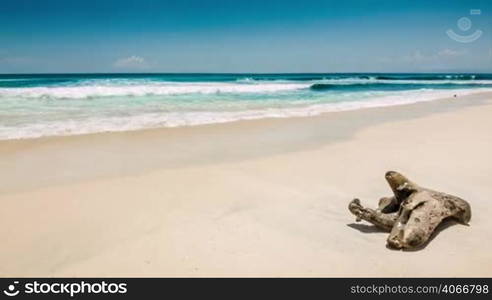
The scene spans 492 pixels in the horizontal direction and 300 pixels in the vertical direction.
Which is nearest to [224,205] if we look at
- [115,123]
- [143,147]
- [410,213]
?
[410,213]

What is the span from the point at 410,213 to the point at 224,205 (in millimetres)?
1733

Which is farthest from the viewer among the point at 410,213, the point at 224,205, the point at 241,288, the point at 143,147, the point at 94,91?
the point at 94,91

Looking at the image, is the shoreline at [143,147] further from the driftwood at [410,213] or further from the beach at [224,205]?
the driftwood at [410,213]

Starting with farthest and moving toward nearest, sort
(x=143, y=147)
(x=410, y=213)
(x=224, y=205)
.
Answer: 1. (x=143, y=147)
2. (x=224, y=205)
3. (x=410, y=213)

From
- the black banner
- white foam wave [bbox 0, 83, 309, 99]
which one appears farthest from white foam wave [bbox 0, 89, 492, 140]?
white foam wave [bbox 0, 83, 309, 99]

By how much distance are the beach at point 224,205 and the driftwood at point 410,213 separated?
0.32ft

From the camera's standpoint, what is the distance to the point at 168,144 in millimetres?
6980

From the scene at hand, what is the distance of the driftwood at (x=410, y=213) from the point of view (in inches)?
116

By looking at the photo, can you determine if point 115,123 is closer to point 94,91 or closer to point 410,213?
point 410,213

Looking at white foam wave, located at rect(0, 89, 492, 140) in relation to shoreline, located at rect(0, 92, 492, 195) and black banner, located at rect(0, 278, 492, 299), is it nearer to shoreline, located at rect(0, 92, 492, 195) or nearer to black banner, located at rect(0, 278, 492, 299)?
shoreline, located at rect(0, 92, 492, 195)

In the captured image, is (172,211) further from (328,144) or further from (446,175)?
(328,144)

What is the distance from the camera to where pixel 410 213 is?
121 inches

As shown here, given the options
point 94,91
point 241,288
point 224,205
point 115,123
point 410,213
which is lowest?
point 241,288

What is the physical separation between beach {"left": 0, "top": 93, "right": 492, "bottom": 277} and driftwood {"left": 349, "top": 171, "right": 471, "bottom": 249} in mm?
98
